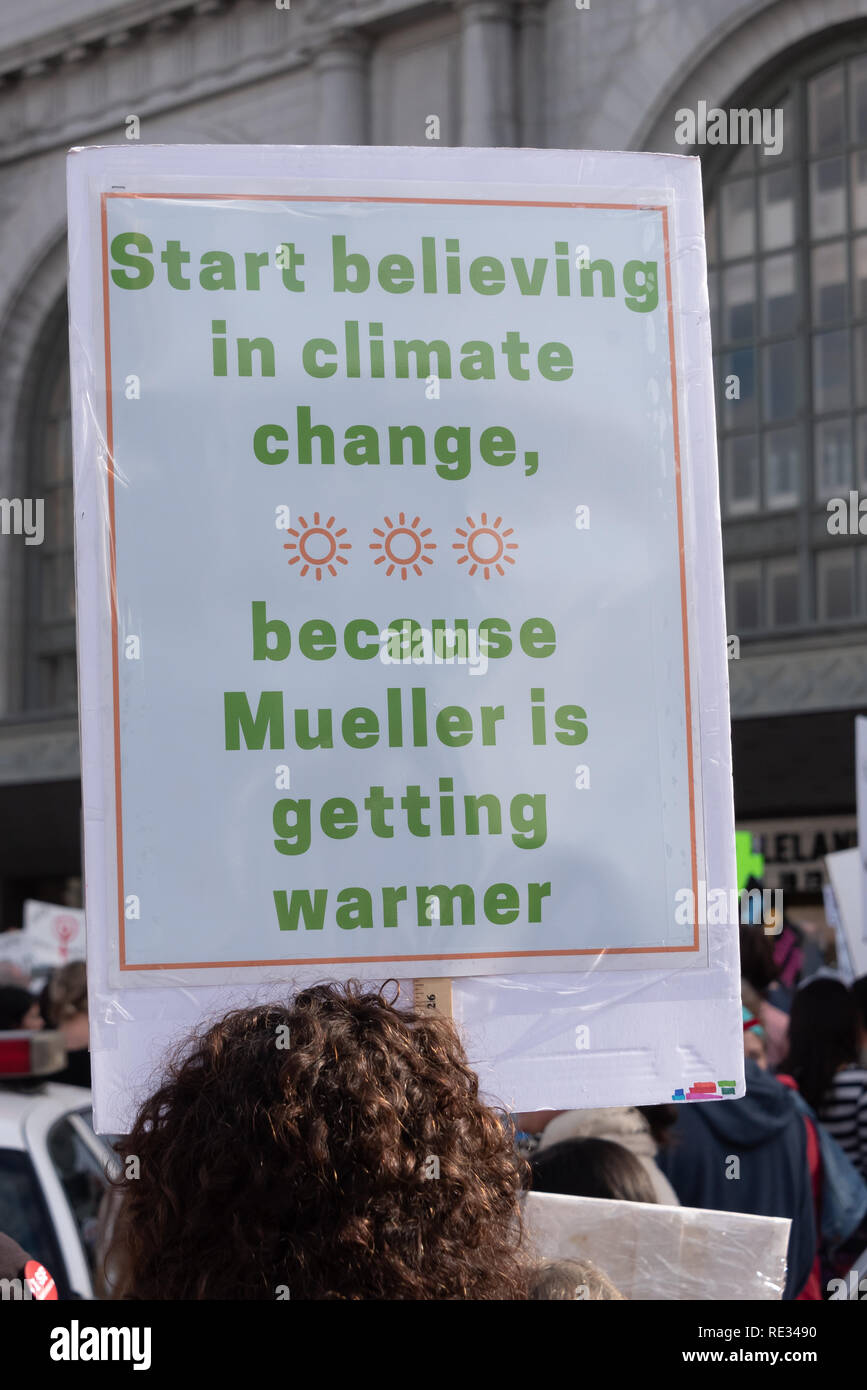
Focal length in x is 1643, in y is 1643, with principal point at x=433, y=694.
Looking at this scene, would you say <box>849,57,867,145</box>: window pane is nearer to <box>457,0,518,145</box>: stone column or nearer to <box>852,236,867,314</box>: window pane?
<box>852,236,867,314</box>: window pane

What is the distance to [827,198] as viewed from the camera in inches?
757

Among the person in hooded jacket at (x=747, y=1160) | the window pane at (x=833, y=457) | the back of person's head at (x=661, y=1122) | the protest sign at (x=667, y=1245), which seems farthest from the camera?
the window pane at (x=833, y=457)

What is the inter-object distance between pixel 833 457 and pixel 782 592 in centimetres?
171

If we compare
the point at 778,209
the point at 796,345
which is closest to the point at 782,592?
the point at 796,345

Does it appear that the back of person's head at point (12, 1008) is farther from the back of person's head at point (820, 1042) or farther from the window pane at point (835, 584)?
the window pane at point (835, 584)

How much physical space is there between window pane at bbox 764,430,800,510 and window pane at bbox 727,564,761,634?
83 centimetres

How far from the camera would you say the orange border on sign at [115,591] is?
1.91 m

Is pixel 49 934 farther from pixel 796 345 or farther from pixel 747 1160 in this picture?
pixel 796 345

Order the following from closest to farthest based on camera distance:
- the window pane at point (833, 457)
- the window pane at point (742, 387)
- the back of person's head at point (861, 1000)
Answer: the back of person's head at point (861, 1000) < the window pane at point (833, 457) < the window pane at point (742, 387)

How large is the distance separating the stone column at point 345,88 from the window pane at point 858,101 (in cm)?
626

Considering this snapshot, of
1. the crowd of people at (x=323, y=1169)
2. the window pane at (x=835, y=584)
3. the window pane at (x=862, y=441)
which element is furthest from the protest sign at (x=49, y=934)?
the window pane at (x=862, y=441)

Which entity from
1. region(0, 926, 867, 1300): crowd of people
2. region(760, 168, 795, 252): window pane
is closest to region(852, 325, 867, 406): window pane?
region(760, 168, 795, 252): window pane

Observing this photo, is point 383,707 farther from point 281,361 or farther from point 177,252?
point 177,252
